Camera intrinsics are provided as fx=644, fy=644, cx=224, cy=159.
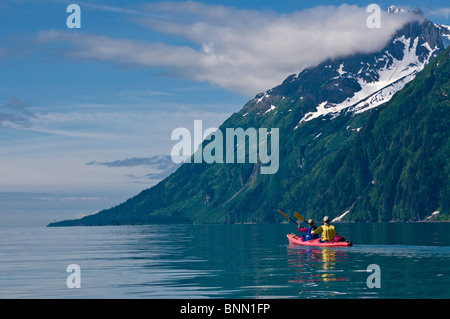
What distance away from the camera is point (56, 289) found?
60.1 meters

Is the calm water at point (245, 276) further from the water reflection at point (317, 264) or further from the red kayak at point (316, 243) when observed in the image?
the red kayak at point (316, 243)

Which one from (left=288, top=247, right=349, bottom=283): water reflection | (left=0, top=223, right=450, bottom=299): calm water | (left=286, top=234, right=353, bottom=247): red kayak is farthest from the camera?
(left=286, top=234, right=353, bottom=247): red kayak

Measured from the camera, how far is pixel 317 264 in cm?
7938

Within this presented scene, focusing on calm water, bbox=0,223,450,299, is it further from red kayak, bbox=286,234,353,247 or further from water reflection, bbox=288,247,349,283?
red kayak, bbox=286,234,353,247

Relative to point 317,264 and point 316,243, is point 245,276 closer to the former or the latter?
point 317,264

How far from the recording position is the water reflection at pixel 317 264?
63541mm

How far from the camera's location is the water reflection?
63541 millimetres

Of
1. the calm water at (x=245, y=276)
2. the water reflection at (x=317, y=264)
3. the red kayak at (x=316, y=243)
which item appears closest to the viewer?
the calm water at (x=245, y=276)

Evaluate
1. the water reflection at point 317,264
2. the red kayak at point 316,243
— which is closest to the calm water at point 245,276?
the water reflection at point 317,264

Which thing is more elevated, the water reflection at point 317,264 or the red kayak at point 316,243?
the red kayak at point 316,243

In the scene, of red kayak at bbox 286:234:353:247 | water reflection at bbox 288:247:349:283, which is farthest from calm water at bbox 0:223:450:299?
red kayak at bbox 286:234:353:247

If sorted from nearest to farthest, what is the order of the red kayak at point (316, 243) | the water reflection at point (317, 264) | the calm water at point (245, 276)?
the calm water at point (245, 276), the water reflection at point (317, 264), the red kayak at point (316, 243)
